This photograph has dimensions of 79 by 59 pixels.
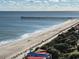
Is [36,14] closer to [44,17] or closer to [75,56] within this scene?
[44,17]

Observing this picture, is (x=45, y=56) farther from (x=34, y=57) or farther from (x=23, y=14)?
(x=23, y=14)

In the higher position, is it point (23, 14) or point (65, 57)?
point (23, 14)

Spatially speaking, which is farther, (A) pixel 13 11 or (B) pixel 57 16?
(A) pixel 13 11

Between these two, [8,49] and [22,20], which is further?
[22,20]

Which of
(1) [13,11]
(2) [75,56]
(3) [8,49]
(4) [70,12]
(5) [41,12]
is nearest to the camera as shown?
(2) [75,56]

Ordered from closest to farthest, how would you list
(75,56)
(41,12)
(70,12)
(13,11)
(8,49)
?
(75,56) < (8,49) < (70,12) < (41,12) < (13,11)

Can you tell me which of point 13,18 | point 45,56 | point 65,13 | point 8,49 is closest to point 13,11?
point 13,18

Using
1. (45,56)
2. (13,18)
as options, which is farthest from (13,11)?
(45,56)

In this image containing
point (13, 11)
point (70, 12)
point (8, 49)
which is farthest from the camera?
point (13, 11)

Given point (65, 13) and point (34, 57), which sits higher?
point (65, 13)
